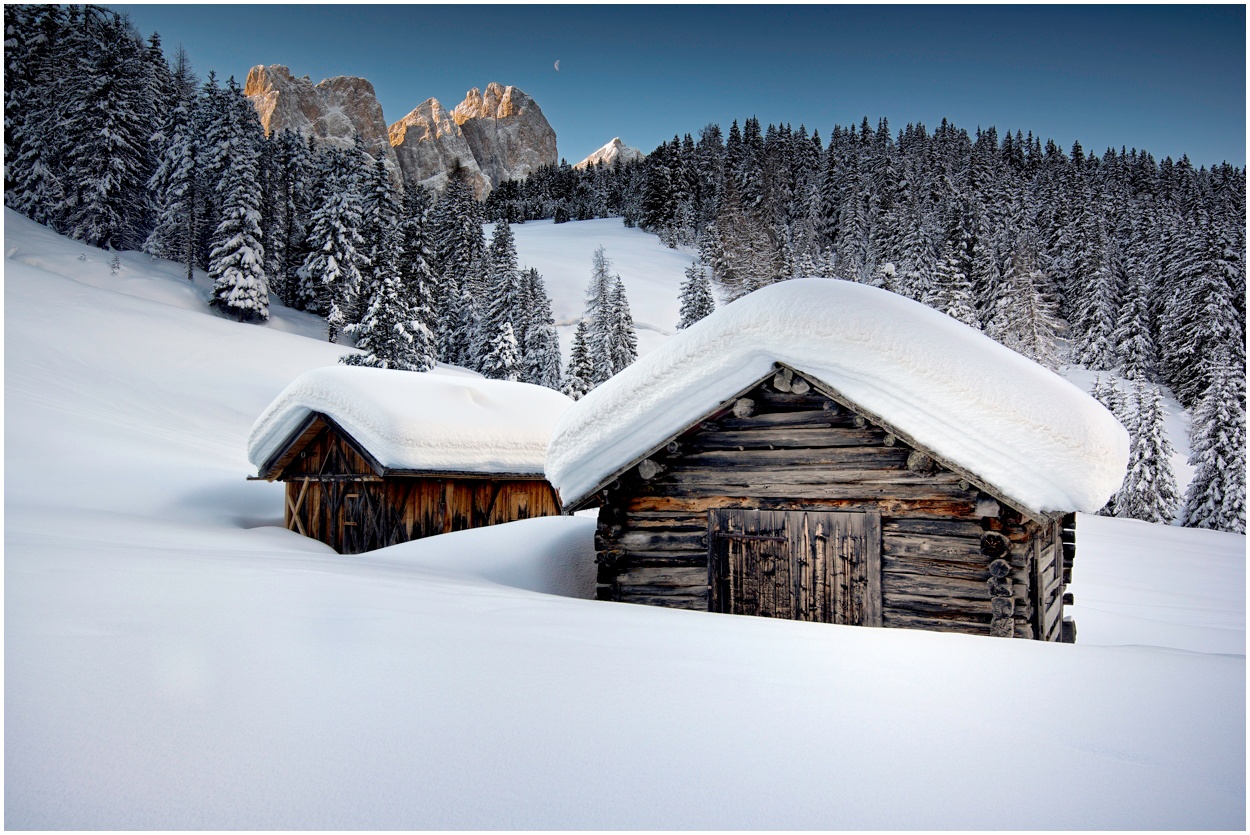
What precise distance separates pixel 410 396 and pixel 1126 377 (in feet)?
171

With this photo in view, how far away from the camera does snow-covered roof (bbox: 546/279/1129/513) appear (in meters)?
6.74

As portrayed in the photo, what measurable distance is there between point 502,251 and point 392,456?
41.0 m

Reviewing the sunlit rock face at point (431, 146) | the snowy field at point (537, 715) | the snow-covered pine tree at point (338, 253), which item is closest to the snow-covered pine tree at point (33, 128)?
the snow-covered pine tree at point (338, 253)

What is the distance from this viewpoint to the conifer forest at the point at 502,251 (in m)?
38.4

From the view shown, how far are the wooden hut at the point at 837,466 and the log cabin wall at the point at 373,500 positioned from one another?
7698mm

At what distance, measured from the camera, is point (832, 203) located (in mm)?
81562

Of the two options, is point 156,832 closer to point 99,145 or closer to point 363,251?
point 363,251

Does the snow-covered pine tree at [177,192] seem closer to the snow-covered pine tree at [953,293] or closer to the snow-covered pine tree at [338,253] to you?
the snow-covered pine tree at [338,253]

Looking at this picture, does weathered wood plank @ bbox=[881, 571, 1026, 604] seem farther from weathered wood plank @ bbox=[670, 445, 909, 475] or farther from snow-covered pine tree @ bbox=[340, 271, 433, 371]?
snow-covered pine tree @ bbox=[340, 271, 433, 371]

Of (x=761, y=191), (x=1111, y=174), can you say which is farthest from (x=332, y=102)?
(x=1111, y=174)

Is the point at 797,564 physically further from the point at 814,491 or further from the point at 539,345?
the point at 539,345

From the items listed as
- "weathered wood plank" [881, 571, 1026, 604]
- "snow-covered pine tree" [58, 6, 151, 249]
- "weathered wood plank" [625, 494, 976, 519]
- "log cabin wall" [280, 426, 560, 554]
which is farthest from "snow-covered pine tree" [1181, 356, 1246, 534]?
"snow-covered pine tree" [58, 6, 151, 249]

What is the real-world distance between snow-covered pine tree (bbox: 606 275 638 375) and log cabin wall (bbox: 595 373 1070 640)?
40.9 metres

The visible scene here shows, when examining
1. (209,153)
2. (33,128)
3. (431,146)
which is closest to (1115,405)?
(209,153)
